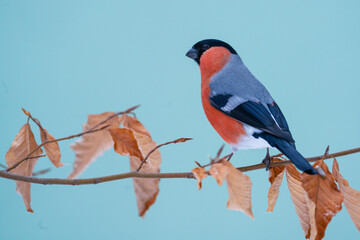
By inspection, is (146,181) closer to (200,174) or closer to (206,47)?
(200,174)

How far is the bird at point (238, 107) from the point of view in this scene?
537mm

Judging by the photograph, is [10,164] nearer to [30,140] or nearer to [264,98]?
[30,140]

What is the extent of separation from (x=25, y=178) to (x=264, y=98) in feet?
1.24

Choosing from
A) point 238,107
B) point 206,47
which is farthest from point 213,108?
point 206,47

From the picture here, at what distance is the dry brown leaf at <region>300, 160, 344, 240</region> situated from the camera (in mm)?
378

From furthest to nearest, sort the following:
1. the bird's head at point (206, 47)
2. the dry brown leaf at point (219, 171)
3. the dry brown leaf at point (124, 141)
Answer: the bird's head at point (206, 47), the dry brown leaf at point (124, 141), the dry brown leaf at point (219, 171)

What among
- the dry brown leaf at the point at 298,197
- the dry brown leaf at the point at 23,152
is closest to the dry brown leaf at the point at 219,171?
the dry brown leaf at the point at 298,197

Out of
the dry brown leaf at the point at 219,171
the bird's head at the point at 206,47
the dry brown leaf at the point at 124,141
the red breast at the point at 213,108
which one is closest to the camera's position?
the dry brown leaf at the point at 219,171

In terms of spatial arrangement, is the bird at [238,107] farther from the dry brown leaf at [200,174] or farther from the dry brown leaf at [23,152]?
the dry brown leaf at [23,152]

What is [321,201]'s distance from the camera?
38cm

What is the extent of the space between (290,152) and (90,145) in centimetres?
28

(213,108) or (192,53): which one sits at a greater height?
(192,53)

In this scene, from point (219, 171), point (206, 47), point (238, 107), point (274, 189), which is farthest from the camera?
point (206, 47)

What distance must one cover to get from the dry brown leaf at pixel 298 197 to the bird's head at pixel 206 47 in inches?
11.5
